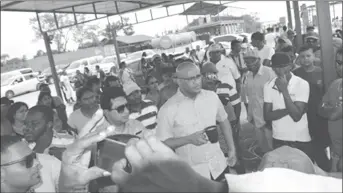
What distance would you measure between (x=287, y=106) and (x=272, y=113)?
22 centimetres

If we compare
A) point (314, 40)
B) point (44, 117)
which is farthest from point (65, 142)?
point (314, 40)

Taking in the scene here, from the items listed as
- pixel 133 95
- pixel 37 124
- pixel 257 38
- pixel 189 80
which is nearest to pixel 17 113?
pixel 37 124

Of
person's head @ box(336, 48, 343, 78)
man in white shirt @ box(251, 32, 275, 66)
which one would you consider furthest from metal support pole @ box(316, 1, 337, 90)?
man in white shirt @ box(251, 32, 275, 66)

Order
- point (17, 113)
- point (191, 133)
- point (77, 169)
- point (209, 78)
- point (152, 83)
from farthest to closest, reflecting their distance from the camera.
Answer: point (152, 83)
point (209, 78)
point (17, 113)
point (191, 133)
point (77, 169)

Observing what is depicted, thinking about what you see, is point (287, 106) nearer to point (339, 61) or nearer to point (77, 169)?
point (339, 61)

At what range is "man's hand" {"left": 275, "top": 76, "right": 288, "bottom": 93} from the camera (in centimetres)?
307

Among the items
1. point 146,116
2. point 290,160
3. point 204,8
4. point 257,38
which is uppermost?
point 204,8

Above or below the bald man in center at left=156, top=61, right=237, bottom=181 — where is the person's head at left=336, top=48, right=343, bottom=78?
above

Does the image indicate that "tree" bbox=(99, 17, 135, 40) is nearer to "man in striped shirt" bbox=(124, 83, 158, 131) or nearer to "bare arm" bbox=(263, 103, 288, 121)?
"man in striped shirt" bbox=(124, 83, 158, 131)

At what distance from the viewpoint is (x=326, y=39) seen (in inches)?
137

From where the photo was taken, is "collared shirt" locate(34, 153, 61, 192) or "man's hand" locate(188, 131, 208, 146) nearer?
"collared shirt" locate(34, 153, 61, 192)

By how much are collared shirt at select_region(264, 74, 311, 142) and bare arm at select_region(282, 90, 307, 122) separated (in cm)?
6

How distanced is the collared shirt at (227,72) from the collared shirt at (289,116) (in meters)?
1.80

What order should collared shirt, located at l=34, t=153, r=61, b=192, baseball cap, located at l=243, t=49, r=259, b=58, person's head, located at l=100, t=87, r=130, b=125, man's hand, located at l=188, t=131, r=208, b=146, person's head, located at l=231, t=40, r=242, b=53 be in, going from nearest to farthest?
collared shirt, located at l=34, t=153, r=61, b=192
man's hand, located at l=188, t=131, r=208, b=146
person's head, located at l=100, t=87, r=130, b=125
baseball cap, located at l=243, t=49, r=259, b=58
person's head, located at l=231, t=40, r=242, b=53
